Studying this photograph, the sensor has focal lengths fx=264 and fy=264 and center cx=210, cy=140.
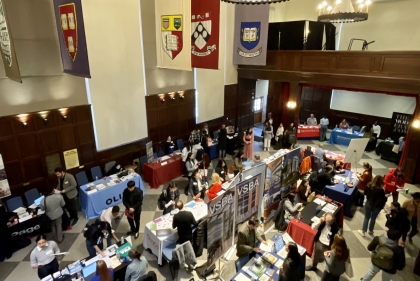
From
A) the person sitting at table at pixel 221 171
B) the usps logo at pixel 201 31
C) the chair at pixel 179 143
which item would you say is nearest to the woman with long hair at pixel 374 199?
the person sitting at table at pixel 221 171

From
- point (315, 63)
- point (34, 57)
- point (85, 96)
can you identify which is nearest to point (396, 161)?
point (315, 63)

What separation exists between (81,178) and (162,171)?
2654 millimetres

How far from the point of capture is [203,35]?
274 inches

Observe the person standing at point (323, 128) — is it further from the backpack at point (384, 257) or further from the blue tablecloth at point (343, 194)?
the backpack at point (384, 257)

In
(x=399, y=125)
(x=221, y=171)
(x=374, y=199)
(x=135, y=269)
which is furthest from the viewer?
(x=399, y=125)

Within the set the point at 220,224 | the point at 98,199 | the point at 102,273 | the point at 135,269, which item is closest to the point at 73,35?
the point at 98,199

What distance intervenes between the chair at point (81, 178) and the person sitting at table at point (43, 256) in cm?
381

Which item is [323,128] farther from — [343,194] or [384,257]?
[384,257]

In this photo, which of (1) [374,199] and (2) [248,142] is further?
(2) [248,142]

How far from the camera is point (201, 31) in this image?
6969 millimetres

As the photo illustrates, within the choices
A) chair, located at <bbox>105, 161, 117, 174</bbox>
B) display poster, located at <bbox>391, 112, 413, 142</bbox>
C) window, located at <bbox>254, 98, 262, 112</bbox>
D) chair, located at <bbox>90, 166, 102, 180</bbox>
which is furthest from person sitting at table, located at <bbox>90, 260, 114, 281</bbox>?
display poster, located at <bbox>391, 112, 413, 142</bbox>

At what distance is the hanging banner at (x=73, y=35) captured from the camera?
5.42 metres

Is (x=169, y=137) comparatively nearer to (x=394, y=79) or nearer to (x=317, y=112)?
(x=394, y=79)

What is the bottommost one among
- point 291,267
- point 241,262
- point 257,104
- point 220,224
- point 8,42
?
point 241,262
